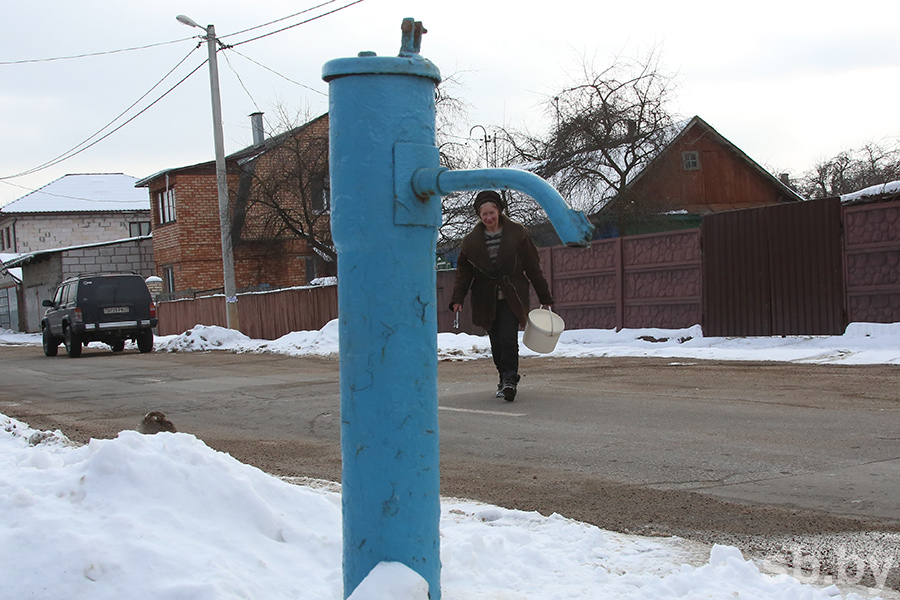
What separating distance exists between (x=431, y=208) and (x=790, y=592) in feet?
5.36

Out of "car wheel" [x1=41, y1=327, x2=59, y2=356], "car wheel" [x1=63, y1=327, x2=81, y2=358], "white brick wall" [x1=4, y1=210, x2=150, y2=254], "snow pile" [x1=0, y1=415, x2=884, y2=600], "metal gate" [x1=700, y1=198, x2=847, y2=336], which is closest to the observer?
"snow pile" [x1=0, y1=415, x2=884, y2=600]

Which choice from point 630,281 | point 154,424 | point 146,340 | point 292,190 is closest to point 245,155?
point 292,190

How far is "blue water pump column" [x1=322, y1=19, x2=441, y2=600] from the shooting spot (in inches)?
94.1

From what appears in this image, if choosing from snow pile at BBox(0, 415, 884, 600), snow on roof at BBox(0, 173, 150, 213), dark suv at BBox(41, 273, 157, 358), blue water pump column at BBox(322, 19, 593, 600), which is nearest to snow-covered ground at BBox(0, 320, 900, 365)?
dark suv at BBox(41, 273, 157, 358)

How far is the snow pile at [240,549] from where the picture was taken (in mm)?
2705

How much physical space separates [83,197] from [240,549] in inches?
2398

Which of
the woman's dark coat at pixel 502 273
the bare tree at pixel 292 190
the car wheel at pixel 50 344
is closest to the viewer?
the woman's dark coat at pixel 502 273

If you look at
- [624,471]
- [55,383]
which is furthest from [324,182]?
[624,471]

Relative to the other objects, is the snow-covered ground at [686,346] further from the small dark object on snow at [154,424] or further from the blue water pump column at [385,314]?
the blue water pump column at [385,314]

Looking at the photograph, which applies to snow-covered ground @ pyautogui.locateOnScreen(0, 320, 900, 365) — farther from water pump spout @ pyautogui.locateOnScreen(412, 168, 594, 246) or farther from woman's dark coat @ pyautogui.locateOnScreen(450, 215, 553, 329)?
water pump spout @ pyautogui.locateOnScreen(412, 168, 594, 246)

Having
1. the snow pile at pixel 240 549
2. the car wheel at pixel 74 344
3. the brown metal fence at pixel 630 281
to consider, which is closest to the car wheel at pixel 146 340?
the car wheel at pixel 74 344

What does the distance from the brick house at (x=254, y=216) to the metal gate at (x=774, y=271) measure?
644 inches

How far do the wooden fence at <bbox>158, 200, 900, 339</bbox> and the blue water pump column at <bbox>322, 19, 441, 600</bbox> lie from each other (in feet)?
36.4

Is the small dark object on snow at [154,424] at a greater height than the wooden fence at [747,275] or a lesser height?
lesser
